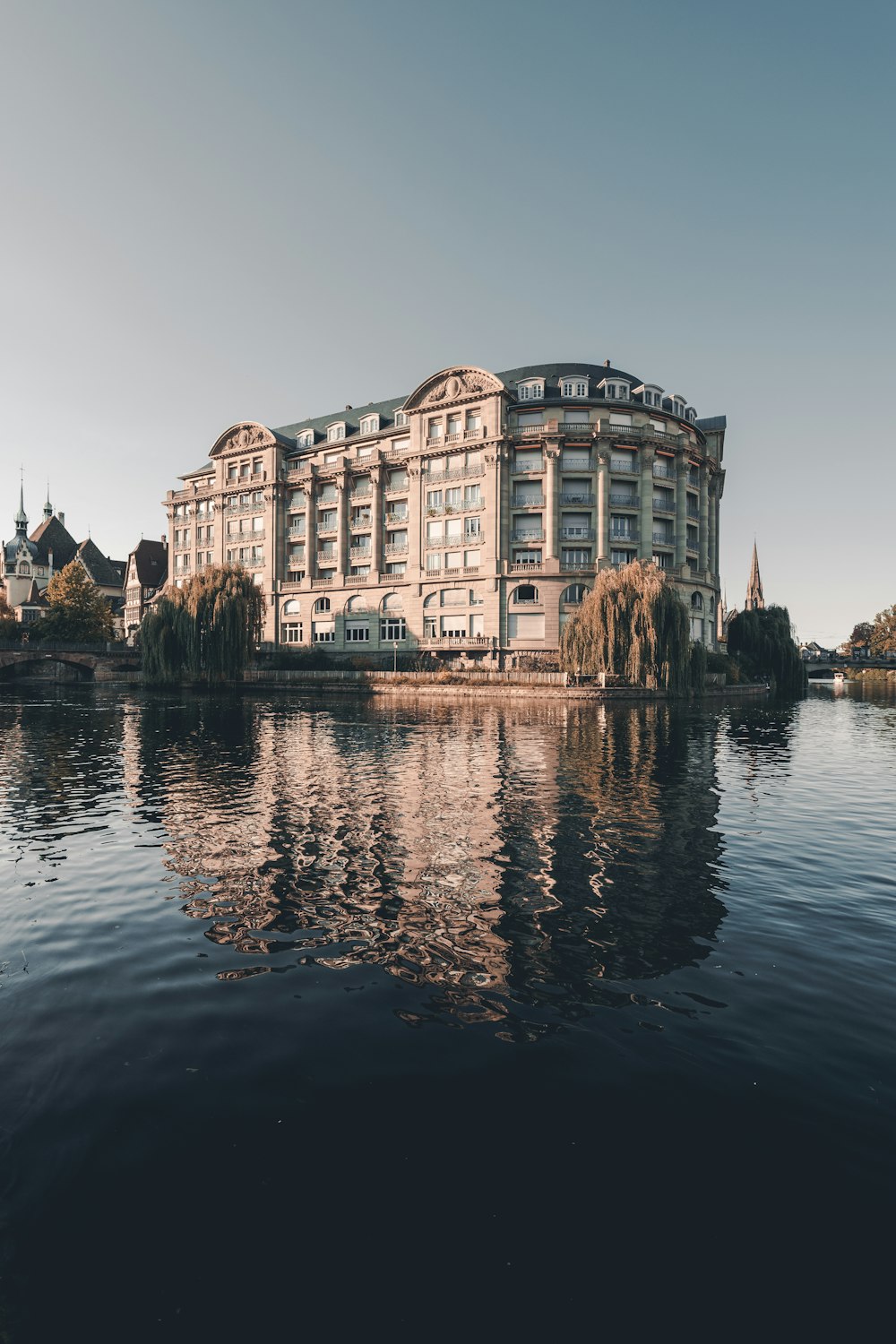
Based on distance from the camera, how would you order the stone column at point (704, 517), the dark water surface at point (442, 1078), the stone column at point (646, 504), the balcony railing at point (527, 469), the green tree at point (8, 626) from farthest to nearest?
1. the green tree at point (8, 626)
2. the stone column at point (704, 517)
3. the balcony railing at point (527, 469)
4. the stone column at point (646, 504)
5. the dark water surface at point (442, 1078)

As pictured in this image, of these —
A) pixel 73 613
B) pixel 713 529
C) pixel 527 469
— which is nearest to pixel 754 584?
pixel 713 529

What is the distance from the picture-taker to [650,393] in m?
68.0

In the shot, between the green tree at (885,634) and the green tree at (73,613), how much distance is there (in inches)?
4987

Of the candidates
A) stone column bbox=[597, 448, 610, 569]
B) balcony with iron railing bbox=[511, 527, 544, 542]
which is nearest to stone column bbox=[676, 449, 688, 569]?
stone column bbox=[597, 448, 610, 569]

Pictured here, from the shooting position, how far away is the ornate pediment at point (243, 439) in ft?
268

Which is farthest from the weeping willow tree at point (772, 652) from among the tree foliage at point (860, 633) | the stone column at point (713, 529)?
the tree foliage at point (860, 633)

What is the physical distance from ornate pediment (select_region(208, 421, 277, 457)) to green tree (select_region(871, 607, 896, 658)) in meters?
108

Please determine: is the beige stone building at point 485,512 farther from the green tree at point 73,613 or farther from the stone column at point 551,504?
the green tree at point 73,613

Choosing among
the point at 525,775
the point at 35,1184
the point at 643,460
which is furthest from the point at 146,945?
the point at 643,460

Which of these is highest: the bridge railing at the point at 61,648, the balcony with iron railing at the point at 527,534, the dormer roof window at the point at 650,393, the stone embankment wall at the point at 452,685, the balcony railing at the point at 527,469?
the dormer roof window at the point at 650,393

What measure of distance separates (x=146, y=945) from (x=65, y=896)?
8.02ft

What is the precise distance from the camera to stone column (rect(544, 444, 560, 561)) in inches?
2520

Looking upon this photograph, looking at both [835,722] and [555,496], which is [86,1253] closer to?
[835,722]

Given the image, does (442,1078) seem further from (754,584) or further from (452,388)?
(754,584)
